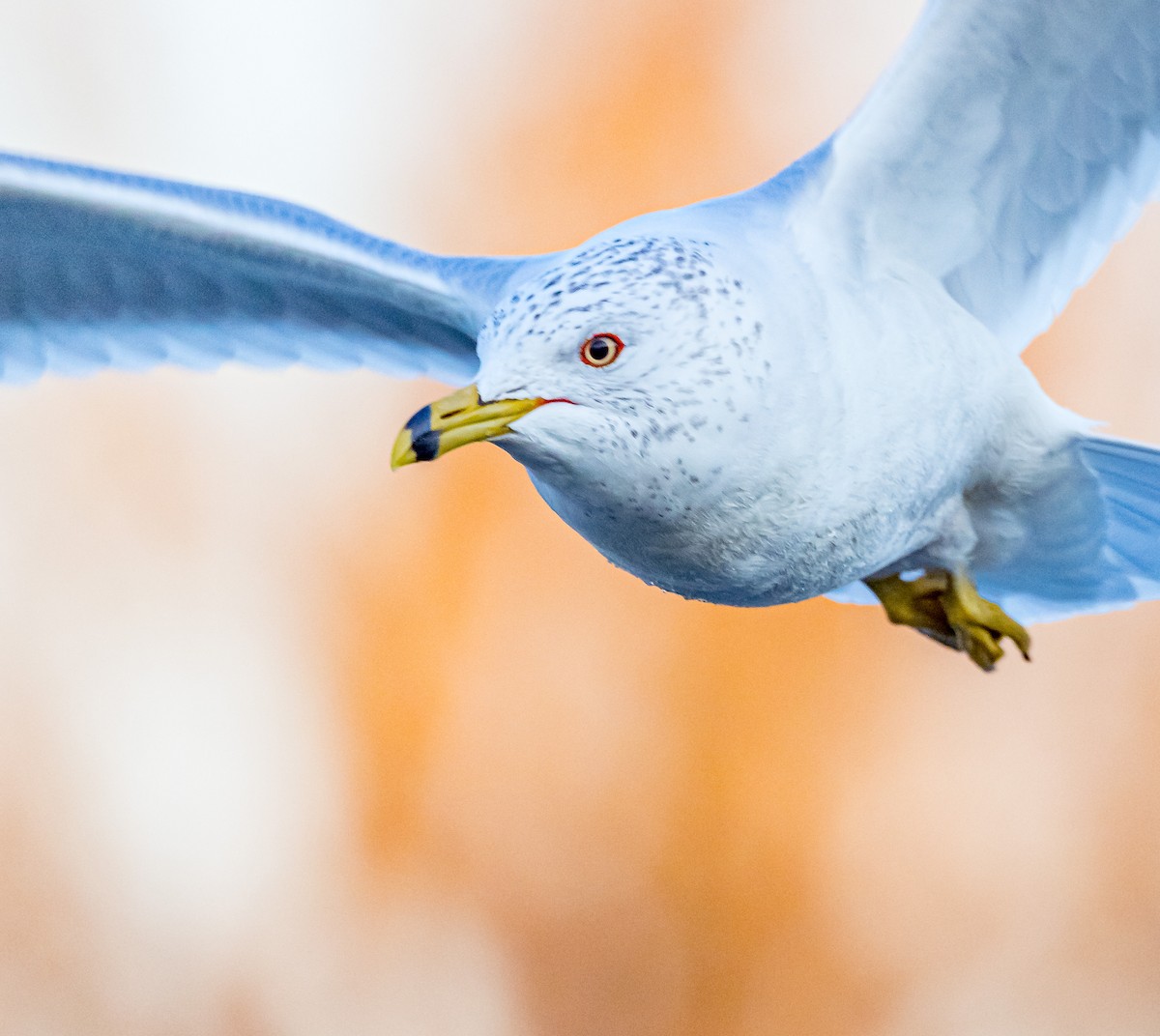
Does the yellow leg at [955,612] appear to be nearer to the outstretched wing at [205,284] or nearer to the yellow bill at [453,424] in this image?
the outstretched wing at [205,284]

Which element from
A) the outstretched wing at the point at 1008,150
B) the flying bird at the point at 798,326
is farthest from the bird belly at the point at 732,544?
the outstretched wing at the point at 1008,150

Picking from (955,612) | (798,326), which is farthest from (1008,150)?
(955,612)

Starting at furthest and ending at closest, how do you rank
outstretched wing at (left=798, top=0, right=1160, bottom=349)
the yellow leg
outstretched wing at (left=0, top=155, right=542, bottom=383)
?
the yellow leg
outstretched wing at (left=0, top=155, right=542, bottom=383)
outstretched wing at (left=798, top=0, right=1160, bottom=349)

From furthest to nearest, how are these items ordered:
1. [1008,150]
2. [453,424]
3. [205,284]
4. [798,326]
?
[205,284], [1008,150], [798,326], [453,424]

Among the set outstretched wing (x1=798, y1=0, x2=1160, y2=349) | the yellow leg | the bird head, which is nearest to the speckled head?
the bird head

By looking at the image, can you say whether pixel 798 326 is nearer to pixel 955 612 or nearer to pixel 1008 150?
pixel 1008 150

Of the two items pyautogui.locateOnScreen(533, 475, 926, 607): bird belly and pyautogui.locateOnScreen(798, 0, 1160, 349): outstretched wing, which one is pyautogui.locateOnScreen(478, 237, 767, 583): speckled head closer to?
pyautogui.locateOnScreen(533, 475, 926, 607): bird belly

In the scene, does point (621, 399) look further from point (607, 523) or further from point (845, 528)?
point (845, 528)
